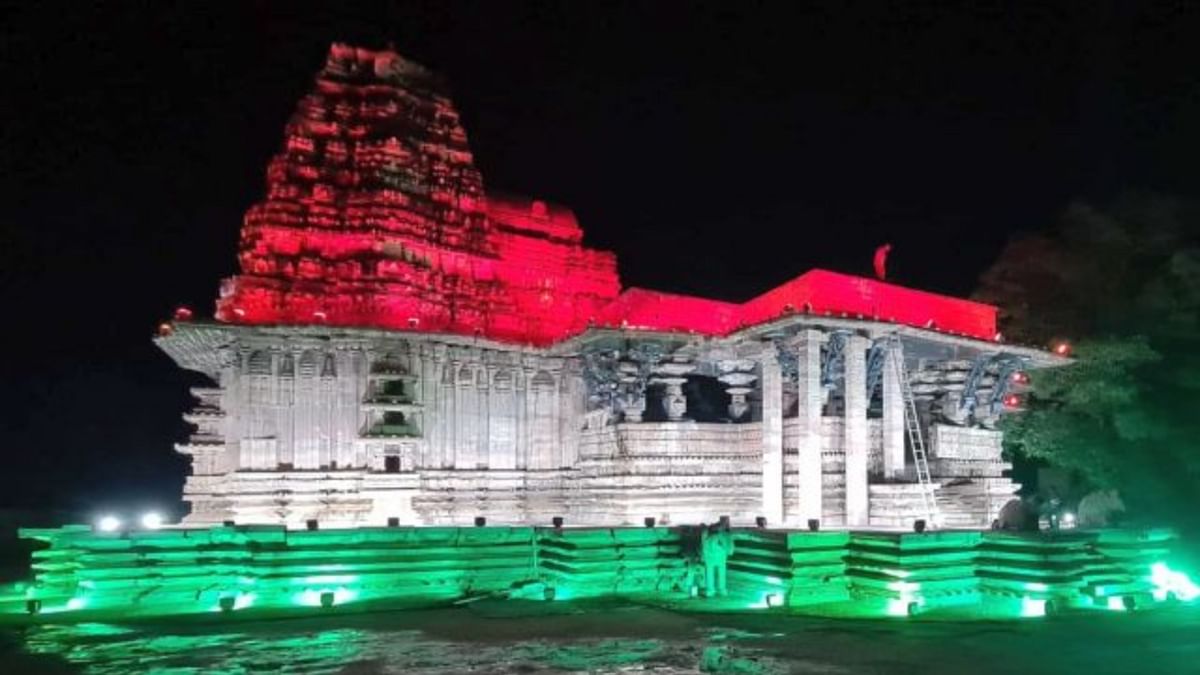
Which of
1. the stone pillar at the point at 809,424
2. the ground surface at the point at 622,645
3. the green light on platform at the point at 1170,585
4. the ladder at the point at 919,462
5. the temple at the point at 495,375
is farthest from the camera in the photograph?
the temple at the point at 495,375

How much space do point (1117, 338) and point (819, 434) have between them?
9834mm

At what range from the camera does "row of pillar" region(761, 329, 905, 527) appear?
20.5m

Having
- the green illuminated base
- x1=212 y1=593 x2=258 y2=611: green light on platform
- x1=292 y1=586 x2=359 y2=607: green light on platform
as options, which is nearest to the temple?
the green illuminated base

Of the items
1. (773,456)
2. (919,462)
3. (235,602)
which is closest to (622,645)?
(235,602)

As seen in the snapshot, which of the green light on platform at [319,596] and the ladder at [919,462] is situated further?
the ladder at [919,462]

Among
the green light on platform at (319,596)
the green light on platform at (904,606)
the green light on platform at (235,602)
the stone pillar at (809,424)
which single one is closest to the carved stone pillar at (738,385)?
the stone pillar at (809,424)

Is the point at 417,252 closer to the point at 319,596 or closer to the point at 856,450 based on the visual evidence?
the point at 319,596

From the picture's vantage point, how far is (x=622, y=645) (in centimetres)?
1191

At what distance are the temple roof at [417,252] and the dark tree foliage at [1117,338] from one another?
3976mm

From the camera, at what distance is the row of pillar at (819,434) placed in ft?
67.2

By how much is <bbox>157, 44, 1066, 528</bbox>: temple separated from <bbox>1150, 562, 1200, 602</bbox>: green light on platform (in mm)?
5457

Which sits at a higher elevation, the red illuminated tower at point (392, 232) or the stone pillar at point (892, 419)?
the red illuminated tower at point (392, 232)

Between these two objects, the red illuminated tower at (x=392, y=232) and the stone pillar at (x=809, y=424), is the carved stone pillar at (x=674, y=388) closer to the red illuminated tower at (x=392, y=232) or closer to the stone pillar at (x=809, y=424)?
the red illuminated tower at (x=392, y=232)

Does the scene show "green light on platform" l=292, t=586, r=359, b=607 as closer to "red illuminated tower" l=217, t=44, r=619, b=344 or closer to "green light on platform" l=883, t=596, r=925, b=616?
"red illuminated tower" l=217, t=44, r=619, b=344
